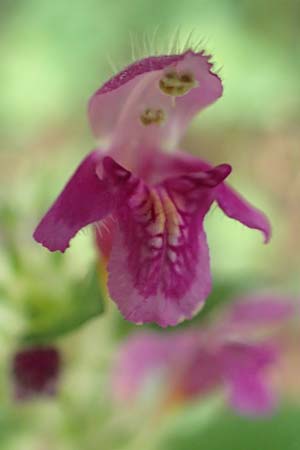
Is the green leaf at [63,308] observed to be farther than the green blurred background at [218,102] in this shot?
No

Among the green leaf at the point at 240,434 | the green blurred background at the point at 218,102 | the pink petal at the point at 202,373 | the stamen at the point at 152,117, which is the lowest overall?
the green leaf at the point at 240,434

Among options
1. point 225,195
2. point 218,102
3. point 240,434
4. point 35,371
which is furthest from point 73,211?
point 218,102

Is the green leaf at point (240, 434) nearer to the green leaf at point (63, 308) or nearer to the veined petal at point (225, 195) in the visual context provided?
the green leaf at point (63, 308)

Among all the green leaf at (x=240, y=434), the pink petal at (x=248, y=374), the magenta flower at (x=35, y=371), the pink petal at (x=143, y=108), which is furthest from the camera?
the green leaf at (x=240, y=434)

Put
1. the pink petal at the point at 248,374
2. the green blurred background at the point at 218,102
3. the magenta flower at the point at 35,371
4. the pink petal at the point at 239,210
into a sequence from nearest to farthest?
the pink petal at the point at 239,210 < the magenta flower at the point at 35,371 < the pink petal at the point at 248,374 < the green blurred background at the point at 218,102

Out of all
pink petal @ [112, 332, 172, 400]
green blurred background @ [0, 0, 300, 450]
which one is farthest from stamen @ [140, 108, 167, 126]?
green blurred background @ [0, 0, 300, 450]

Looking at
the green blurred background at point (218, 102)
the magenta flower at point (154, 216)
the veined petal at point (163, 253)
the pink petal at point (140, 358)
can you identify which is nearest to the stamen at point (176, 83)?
the magenta flower at point (154, 216)

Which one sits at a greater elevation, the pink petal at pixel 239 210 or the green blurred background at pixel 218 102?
the green blurred background at pixel 218 102

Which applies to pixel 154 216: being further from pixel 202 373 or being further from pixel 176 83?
pixel 202 373
